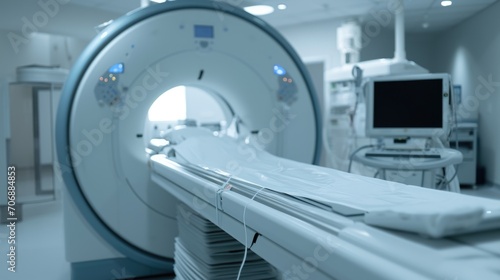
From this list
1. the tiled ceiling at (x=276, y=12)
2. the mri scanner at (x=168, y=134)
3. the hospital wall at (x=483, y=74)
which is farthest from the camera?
the hospital wall at (x=483, y=74)

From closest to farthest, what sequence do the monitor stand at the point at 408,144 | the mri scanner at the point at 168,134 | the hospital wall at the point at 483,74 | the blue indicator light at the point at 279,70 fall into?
the mri scanner at the point at 168,134, the blue indicator light at the point at 279,70, the monitor stand at the point at 408,144, the hospital wall at the point at 483,74

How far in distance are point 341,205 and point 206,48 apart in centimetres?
159

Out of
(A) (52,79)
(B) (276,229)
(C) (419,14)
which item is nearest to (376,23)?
(C) (419,14)

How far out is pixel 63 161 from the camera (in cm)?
214

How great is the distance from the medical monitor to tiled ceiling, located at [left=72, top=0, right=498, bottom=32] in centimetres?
264

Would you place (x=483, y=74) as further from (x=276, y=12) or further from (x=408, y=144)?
(x=408, y=144)

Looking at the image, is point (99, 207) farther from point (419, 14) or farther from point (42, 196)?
point (419, 14)

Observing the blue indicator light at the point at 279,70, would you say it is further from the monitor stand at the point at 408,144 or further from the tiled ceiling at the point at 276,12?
the tiled ceiling at the point at 276,12

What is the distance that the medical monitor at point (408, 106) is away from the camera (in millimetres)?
2475

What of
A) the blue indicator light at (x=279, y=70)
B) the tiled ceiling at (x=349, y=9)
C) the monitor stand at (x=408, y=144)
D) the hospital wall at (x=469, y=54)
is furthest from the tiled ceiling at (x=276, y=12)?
the monitor stand at (x=408, y=144)

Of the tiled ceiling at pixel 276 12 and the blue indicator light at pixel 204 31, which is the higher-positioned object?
the tiled ceiling at pixel 276 12

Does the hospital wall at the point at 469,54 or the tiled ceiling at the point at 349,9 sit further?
the hospital wall at the point at 469,54

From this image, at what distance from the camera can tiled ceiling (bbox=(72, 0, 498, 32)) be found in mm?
4875

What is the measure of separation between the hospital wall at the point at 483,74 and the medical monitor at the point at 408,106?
3.46m
